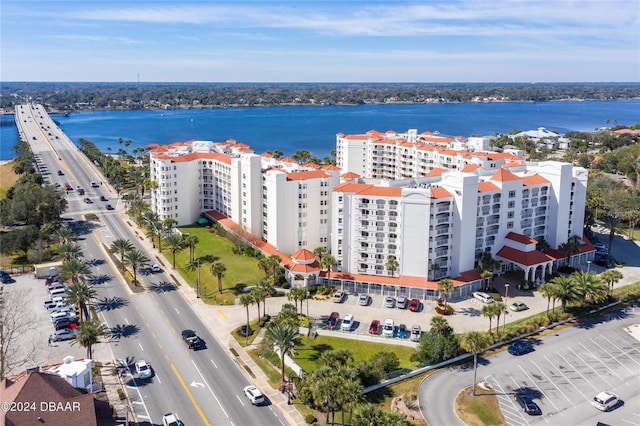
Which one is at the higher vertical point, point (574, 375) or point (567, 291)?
point (567, 291)

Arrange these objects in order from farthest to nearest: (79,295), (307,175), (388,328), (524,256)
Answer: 1. (307,175)
2. (524,256)
3. (388,328)
4. (79,295)

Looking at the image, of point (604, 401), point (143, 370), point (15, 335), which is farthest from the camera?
point (15, 335)

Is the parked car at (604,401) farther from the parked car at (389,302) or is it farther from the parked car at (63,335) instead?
the parked car at (63,335)

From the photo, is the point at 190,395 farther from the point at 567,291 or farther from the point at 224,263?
the point at 567,291

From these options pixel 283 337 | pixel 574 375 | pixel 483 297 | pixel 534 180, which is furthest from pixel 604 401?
pixel 534 180

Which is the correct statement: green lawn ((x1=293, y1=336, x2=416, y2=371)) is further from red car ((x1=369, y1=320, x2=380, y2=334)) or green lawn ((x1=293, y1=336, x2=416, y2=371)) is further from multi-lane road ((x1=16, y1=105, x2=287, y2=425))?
multi-lane road ((x1=16, y1=105, x2=287, y2=425))

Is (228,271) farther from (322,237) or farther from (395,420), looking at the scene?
(395,420)
